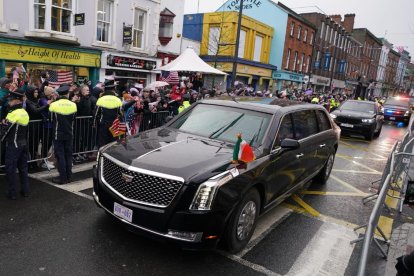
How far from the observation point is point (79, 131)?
759 cm

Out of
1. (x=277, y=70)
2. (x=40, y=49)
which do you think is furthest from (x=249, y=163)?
(x=277, y=70)

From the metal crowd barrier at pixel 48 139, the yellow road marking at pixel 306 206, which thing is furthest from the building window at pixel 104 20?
the yellow road marking at pixel 306 206

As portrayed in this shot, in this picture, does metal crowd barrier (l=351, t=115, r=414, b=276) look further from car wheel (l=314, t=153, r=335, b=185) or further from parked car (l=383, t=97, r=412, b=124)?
parked car (l=383, t=97, r=412, b=124)

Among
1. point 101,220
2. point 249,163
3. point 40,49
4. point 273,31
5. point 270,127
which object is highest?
point 273,31

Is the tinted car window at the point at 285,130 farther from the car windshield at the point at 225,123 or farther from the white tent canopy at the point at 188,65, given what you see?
the white tent canopy at the point at 188,65

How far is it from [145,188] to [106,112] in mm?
4167

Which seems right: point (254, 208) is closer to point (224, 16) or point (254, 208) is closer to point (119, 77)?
point (119, 77)

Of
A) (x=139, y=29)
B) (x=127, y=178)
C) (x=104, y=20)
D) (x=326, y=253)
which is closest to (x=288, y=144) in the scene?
(x=326, y=253)

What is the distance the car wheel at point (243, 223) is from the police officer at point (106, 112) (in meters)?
4.29

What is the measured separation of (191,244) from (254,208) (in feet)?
3.40

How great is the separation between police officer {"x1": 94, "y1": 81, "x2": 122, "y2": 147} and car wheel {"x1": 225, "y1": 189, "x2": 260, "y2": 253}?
4.29 meters

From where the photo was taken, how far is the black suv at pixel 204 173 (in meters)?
3.63

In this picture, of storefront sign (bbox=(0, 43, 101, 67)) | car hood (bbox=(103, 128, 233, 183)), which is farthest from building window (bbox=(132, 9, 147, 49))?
car hood (bbox=(103, 128, 233, 183))

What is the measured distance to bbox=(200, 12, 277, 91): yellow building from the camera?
91.0 feet
